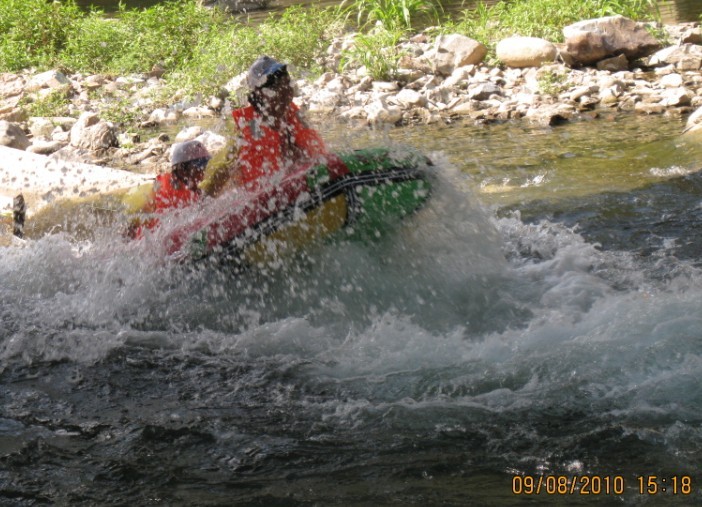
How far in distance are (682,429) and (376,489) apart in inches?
53.3

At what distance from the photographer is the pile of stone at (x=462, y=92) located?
9.45 meters

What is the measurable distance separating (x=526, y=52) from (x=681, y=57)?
6.14 feet

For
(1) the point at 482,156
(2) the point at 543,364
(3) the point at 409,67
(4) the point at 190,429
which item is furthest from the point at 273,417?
(3) the point at 409,67

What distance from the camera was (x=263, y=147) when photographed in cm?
523

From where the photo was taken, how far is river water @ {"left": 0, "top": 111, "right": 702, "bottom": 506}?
138 inches

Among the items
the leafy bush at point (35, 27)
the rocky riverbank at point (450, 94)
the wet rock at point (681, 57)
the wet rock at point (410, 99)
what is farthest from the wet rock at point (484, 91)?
the leafy bush at point (35, 27)

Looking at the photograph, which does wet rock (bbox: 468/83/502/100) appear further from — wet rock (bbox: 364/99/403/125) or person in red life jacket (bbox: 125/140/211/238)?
person in red life jacket (bbox: 125/140/211/238)

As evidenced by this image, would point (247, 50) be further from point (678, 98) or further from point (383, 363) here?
point (383, 363)

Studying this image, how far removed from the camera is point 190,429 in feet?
13.1

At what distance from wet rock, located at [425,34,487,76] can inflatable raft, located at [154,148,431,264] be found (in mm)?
6028

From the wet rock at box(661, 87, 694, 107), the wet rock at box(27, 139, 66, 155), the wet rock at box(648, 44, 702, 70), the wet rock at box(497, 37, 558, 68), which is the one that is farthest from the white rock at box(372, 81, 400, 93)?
the wet rock at box(27, 139, 66, 155)

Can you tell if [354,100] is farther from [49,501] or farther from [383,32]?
[49,501]

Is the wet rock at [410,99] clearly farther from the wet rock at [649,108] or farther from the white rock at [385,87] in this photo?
the wet rock at [649,108]
